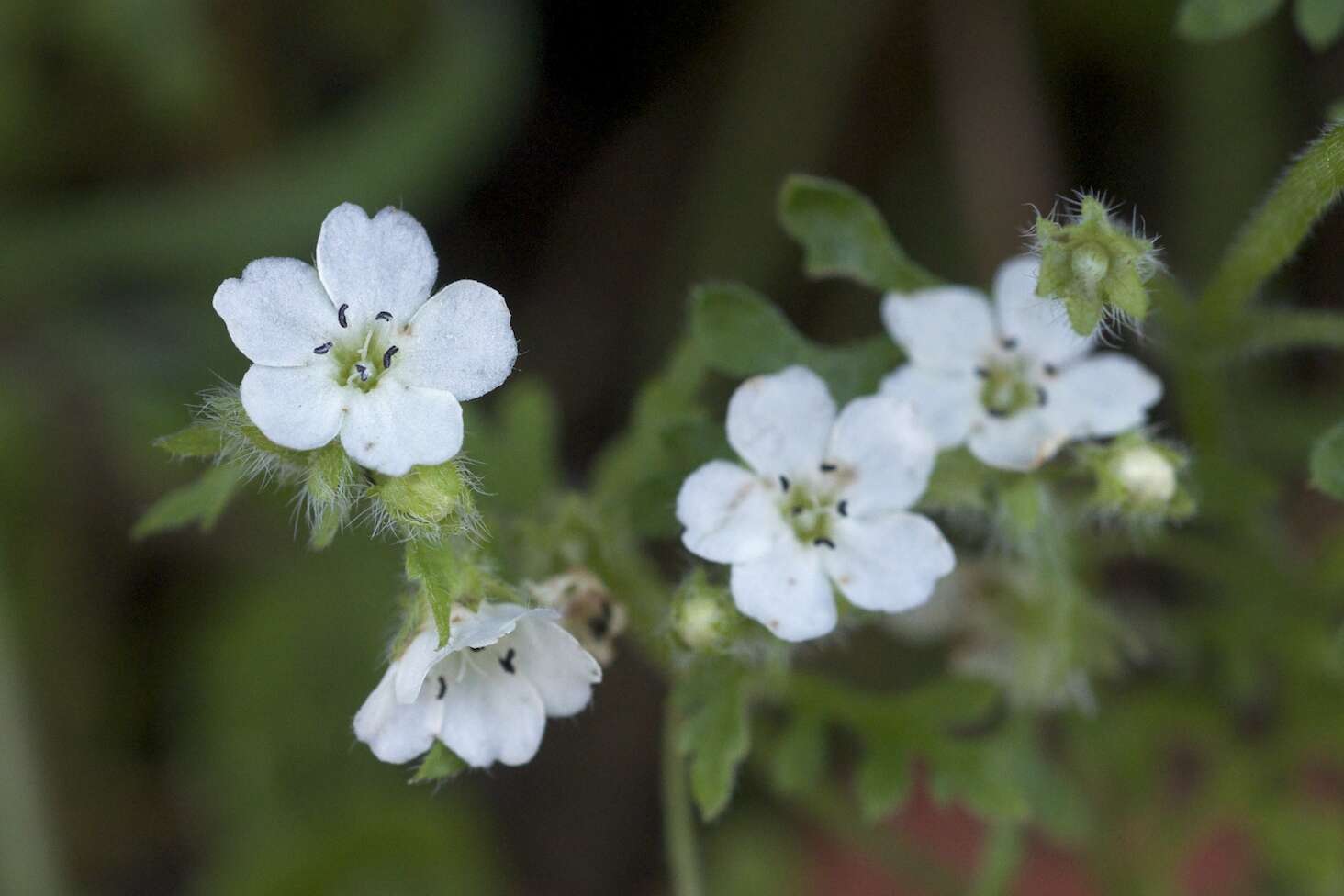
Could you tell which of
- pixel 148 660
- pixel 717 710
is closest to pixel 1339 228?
pixel 717 710

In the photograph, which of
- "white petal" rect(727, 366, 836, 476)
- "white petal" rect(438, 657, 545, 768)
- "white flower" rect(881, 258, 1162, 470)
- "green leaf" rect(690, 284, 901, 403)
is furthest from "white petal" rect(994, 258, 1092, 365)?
"white petal" rect(438, 657, 545, 768)

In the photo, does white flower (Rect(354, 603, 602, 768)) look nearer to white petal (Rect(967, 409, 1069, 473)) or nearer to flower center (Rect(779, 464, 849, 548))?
flower center (Rect(779, 464, 849, 548))

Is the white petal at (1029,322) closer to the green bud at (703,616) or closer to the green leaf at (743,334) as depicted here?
the green leaf at (743,334)

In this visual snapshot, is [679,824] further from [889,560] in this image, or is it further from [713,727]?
[889,560]

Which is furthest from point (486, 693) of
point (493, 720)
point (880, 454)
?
point (880, 454)

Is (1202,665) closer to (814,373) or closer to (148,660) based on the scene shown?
(814,373)

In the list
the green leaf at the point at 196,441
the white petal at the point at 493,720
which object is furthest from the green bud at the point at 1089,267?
the green leaf at the point at 196,441
